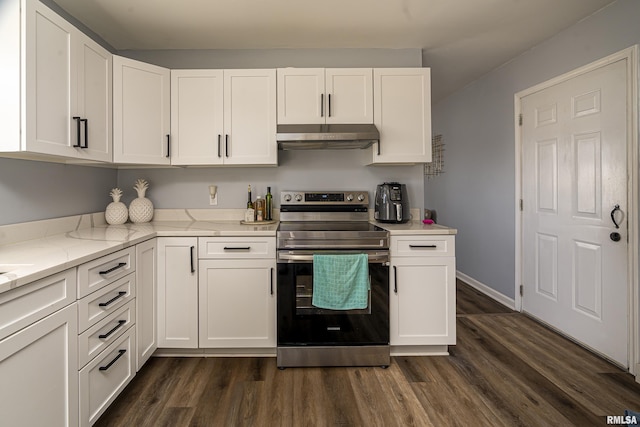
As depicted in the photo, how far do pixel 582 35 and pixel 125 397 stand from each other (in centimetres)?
397

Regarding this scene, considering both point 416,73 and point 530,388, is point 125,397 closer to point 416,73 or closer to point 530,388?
point 530,388

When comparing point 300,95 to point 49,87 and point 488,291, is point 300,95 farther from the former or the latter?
point 488,291

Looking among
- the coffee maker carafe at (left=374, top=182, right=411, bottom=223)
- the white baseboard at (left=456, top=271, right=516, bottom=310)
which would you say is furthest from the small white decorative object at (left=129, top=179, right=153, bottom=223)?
the white baseboard at (left=456, top=271, right=516, bottom=310)

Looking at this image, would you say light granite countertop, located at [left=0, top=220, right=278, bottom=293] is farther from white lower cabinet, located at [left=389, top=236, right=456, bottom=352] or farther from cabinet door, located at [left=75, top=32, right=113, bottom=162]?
white lower cabinet, located at [left=389, top=236, right=456, bottom=352]

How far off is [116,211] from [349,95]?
2.07m

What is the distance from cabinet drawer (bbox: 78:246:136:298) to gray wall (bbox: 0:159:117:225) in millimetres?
645

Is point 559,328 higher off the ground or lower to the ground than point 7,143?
lower

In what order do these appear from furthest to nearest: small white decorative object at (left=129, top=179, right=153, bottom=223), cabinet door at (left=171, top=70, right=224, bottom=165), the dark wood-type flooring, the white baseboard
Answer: the white baseboard → small white decorative object at (left=129, top=179, right=153, bottom=223) → cabinet door at (left=171, top=70, right=224, bottom=165) → the dark wood-type flooring

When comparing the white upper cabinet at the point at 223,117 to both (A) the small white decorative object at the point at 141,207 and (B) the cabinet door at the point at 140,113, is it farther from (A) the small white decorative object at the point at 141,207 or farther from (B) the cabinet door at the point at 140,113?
(A) the small white decorative object at the point at 141,207

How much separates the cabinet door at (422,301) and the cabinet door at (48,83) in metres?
2.13

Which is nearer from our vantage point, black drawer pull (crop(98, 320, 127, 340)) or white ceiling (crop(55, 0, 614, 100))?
black drawer pull (crop(98, 320, 127, 340))

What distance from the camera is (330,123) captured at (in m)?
2.68

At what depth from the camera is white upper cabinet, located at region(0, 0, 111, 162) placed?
1.57 m

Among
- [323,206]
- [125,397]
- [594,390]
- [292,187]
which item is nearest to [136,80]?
[292,187]
